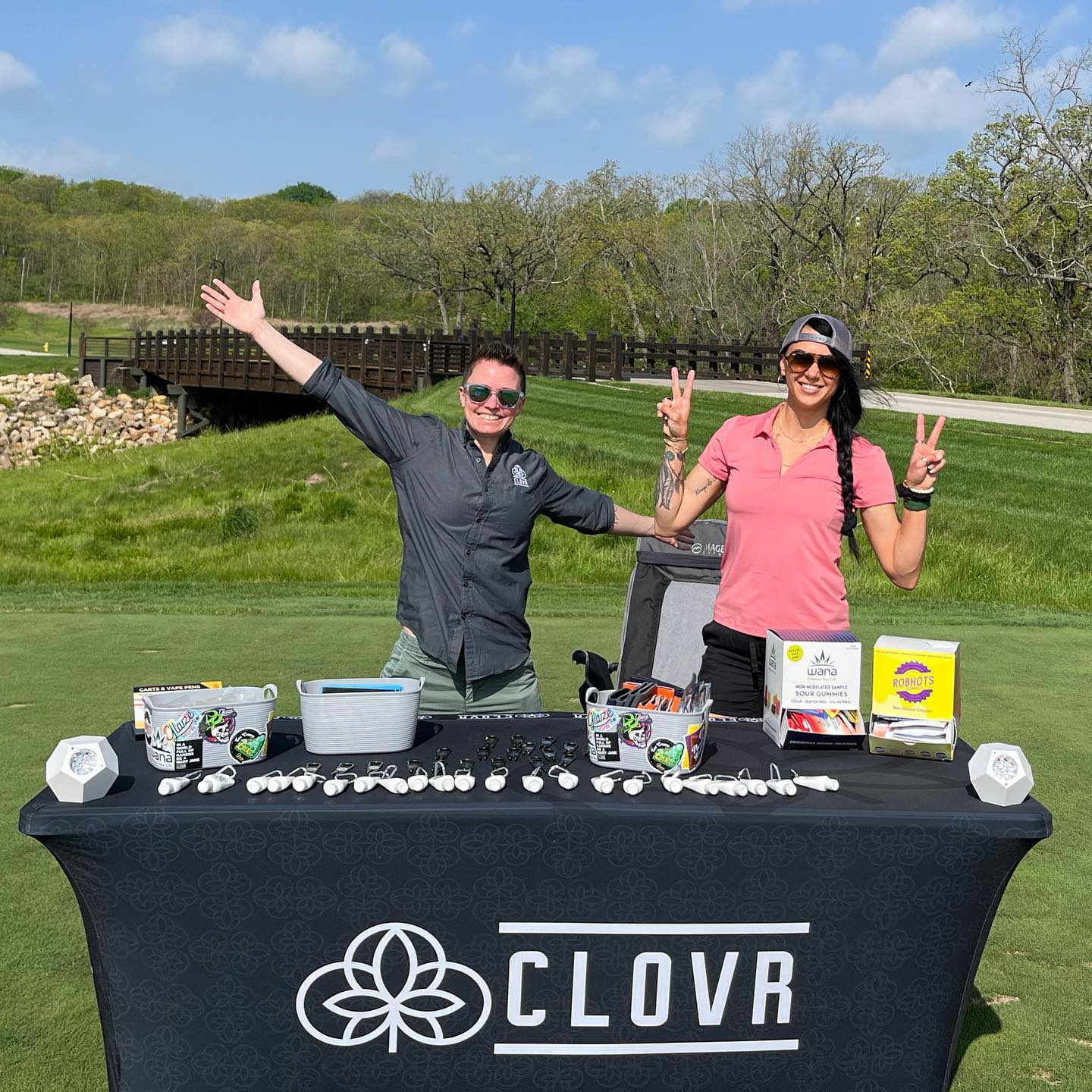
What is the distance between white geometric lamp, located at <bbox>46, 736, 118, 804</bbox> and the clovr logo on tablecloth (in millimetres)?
539

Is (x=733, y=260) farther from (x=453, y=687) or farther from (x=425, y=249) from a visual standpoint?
(x=453, y=687)

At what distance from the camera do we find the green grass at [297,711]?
9.53 feet

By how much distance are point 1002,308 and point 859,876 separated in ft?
135

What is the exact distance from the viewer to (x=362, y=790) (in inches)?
95.7

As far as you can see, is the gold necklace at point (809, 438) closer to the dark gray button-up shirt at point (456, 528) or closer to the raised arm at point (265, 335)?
the dark gray button-up shirt at point (456, 528)

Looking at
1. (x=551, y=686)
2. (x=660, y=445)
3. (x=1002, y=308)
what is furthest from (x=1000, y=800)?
(x=1002, y=308)

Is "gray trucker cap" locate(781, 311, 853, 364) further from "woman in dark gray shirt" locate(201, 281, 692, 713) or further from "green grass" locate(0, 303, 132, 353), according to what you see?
"green grass" locate(0, 303, 132, 353)

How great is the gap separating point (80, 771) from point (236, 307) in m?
1.63

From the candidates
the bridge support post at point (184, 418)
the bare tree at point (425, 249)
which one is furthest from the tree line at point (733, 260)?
the bridge support post at point (184, 418)

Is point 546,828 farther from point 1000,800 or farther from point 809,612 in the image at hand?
point 809,612

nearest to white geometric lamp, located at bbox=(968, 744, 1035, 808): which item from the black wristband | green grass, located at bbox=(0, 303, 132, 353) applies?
the black wristband

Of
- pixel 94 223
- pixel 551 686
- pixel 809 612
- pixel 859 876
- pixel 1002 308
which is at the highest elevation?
pixel 94 223

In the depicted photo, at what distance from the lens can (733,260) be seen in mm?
53625

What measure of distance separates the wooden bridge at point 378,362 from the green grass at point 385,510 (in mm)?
3057
